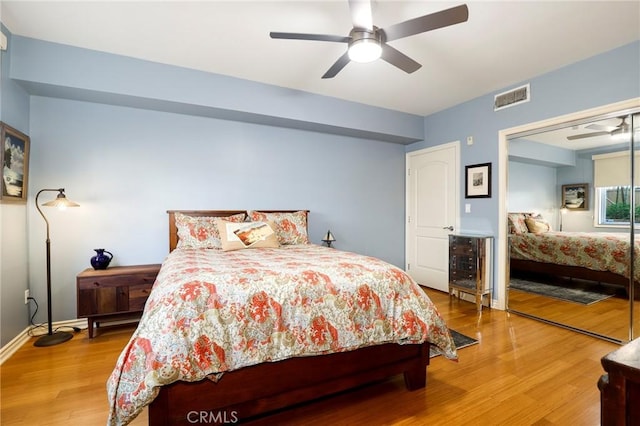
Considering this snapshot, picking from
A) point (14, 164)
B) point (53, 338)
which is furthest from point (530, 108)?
point (53, 338)

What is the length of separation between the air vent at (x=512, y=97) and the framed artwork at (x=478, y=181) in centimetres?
70

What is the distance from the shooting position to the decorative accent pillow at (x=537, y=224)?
3184mm

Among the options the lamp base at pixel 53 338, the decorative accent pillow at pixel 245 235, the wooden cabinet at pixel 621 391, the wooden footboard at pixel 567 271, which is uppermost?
the decorative accent pillow at pixel 245 235

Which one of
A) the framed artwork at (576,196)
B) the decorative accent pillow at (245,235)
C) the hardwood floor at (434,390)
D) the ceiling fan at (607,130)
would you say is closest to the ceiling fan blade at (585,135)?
the ceiling fan at (607,130)

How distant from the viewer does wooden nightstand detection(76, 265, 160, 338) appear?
2.61 metres

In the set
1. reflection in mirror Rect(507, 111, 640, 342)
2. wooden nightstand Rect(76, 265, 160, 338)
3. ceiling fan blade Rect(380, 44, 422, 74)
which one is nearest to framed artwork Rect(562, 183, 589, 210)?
reflection in mirror Rect(507, 111, 640, 342)

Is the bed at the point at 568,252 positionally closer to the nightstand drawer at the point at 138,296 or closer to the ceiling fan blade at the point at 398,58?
the ceiling fan blade at the point at 398,58

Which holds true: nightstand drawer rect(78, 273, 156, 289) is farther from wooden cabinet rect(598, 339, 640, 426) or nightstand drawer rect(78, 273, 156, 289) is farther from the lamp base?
wooden cabinet rect(598, 339, 640, 426)

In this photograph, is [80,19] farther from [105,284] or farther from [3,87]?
[105,284]

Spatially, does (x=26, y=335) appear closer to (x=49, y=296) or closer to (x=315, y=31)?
(x=49, y=296)

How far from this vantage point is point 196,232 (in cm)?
299

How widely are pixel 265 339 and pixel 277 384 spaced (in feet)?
0.87

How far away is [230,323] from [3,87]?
2.76 metres

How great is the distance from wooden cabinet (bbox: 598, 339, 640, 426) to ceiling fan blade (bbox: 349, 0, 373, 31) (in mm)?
1981
